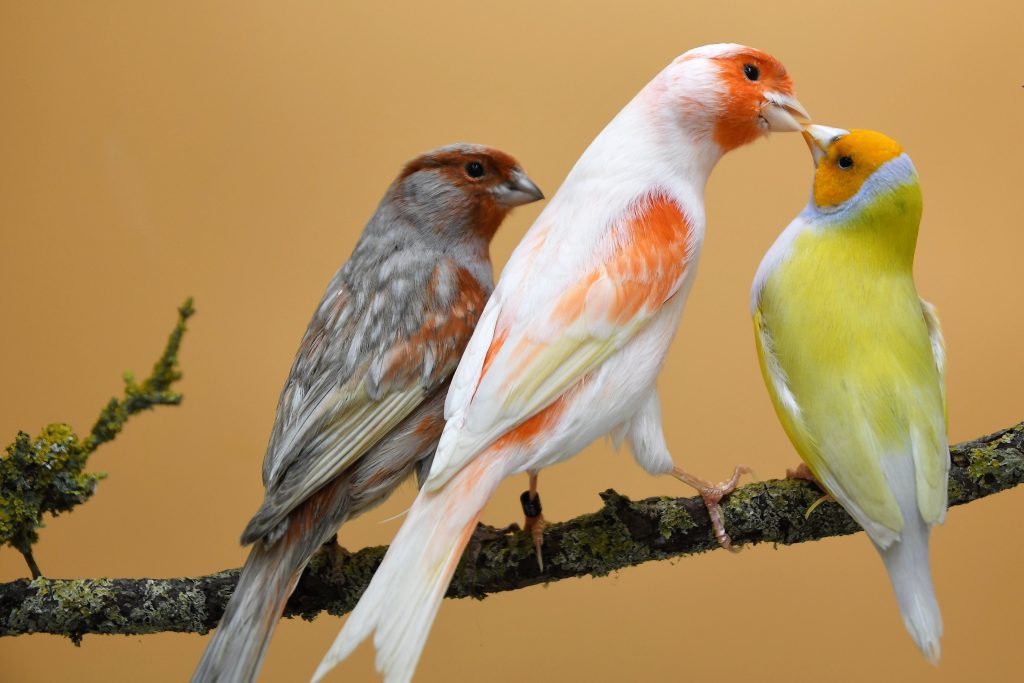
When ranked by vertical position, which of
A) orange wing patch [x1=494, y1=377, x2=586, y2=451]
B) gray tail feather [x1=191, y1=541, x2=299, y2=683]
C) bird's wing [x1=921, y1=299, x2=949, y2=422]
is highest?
bird's wing [x1=921, y1=299, x2=949, y2=422]

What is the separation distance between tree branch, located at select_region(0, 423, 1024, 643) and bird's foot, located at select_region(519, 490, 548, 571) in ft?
0.05

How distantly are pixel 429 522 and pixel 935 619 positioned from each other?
72cm

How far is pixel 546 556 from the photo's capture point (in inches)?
62.6

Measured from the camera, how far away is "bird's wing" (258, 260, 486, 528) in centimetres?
144

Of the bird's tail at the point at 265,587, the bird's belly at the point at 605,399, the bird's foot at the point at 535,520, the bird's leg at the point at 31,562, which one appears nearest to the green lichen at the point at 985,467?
the bird's belly at the point at 605,399

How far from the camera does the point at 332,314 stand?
1.62 meters

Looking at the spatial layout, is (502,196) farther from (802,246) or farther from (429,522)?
(429,522)

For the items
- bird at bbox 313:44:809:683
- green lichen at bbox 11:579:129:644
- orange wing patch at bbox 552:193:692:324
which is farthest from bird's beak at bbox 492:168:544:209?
green lichen at bbox 11:579:129:644

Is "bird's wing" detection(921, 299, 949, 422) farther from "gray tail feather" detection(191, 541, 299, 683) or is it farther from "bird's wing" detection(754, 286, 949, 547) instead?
"gray tail feather" detection(191, 541, 299, 683)

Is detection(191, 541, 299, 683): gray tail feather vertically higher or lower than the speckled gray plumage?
lower

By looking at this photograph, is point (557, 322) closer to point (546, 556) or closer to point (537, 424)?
point (537, 424)

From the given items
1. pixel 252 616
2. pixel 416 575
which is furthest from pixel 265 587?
pixel 416 575

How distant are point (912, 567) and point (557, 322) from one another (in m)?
0.61

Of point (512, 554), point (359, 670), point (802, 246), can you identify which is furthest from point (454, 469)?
point (359, 670)
